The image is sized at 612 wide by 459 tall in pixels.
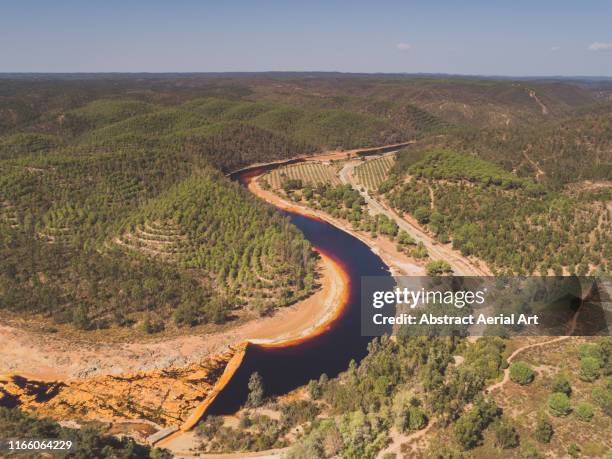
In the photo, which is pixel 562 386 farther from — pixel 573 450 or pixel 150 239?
pixel 150 239

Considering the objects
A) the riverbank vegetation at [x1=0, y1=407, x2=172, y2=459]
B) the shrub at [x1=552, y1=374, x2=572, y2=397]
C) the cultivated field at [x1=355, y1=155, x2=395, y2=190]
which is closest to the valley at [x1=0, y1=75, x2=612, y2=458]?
the riverbank vegetation at [x1=0, y1=407, x2=172, y2=459]

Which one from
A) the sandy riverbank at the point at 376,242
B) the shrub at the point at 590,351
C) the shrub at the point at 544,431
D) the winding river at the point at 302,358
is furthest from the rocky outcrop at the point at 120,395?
the shrub at the point at 590,351

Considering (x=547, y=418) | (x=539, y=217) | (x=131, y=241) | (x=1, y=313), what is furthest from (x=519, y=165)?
(x=1, y=313)

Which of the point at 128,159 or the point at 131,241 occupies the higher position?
the point at 128,159

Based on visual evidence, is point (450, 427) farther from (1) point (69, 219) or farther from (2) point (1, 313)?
(1) point (69, 219)

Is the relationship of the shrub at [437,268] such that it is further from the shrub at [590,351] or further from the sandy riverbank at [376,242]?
the shrub at [590,351]

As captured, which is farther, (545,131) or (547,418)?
(545,131)
